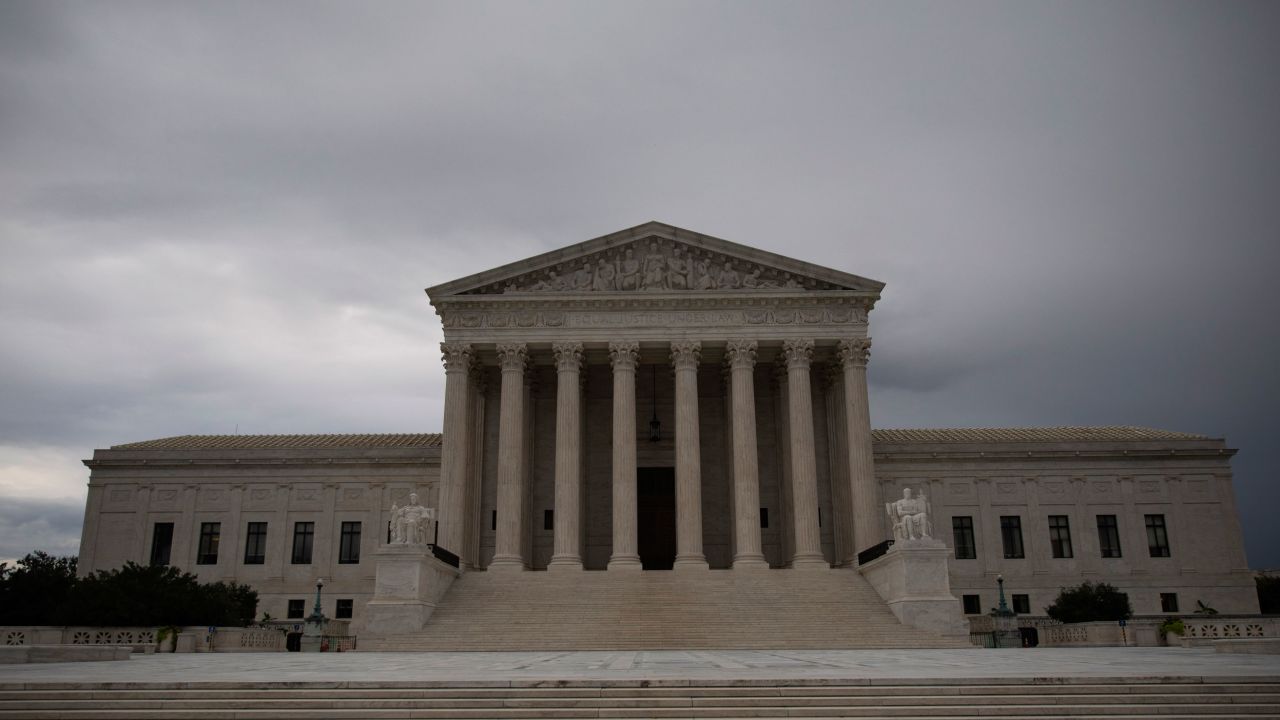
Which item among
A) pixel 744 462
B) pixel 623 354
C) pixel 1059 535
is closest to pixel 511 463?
pixel 623 354

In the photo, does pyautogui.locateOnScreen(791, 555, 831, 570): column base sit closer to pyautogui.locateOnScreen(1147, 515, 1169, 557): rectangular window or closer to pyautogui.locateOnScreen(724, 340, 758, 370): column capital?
pyautogui.locateOnScreen(724, 340, 758, 370): column capital

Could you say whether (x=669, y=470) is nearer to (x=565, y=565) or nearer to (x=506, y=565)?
(x=565, y=565)

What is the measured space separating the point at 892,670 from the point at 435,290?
29.8m

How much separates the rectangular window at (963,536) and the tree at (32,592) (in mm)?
38622

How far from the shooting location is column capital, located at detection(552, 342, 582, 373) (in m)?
42.3

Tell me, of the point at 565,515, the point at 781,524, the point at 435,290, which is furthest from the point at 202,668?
the point at 781,524

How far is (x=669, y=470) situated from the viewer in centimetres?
4784

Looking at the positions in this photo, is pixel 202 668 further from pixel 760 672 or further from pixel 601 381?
pixel 601 381

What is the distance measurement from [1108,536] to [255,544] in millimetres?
43339

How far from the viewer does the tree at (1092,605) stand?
39062 millimetres

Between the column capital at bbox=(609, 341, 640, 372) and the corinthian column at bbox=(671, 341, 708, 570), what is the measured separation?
5.83 feet

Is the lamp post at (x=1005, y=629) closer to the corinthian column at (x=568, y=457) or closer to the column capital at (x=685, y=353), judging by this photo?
the column capital at (x=685, y=353)

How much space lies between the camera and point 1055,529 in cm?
4847

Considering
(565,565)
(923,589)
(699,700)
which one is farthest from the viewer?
(565,565)
